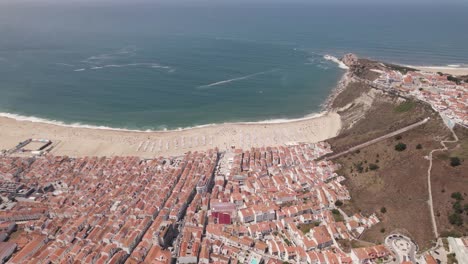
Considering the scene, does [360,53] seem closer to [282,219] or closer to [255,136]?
[255,136]

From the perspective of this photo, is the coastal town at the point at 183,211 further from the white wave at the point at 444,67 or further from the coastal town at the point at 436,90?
the white wave at the point at 444,67

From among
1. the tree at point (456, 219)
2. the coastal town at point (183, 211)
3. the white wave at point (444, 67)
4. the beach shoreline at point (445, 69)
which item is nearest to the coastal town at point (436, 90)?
the tree at point (456, 219)

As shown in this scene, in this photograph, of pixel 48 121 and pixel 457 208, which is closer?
pixel 457 208

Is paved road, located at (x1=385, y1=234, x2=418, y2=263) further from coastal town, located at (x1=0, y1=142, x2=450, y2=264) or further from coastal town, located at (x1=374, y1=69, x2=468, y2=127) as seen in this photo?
coastal town, located at (x1=374, y1=69, x2=468, y2=127)

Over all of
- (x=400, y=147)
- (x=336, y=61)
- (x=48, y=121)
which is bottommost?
(x=48, y=121)

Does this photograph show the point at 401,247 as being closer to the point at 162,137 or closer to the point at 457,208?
the point at 457,208

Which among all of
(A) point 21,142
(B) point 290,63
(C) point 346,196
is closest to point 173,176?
(C) point 346,196

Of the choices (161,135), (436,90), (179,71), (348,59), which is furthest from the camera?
(348,59)

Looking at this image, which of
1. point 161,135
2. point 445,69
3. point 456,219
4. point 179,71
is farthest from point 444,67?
point 161,135
